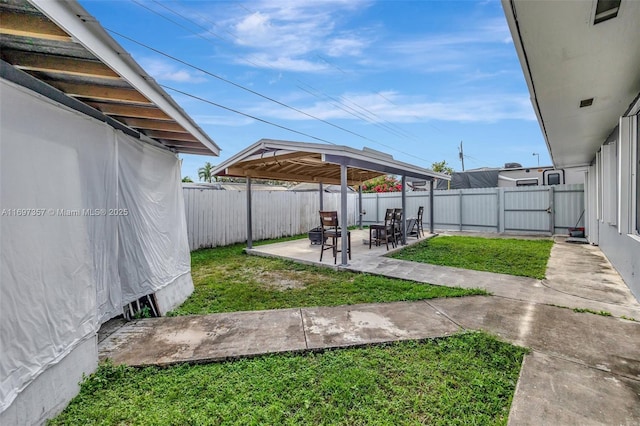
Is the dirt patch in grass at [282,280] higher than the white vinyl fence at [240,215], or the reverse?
the white vinyl fence at [240,215]

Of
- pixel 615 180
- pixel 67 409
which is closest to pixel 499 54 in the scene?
pixel 615 180

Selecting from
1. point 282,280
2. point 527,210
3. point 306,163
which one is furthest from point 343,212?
point 527,210

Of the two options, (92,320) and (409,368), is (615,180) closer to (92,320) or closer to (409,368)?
(409,368)

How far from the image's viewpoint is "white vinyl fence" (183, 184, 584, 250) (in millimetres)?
8664

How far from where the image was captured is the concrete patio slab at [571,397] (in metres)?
1.75

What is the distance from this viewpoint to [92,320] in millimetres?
2389

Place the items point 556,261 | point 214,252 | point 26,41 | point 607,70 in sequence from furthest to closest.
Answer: point 214,252 → point 556,261 → point 607,70 → point 26,41

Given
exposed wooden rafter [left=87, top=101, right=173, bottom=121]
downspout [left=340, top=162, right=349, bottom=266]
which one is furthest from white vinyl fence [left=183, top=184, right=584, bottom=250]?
exposed wooden rafter [left=87, top=101, right=173, bottom=121]

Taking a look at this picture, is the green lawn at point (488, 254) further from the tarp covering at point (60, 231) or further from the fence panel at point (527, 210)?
the tarp covering at point (60, 231)

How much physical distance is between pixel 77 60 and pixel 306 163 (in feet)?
18.5

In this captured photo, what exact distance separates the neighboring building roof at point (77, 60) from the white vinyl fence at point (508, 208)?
11.4m

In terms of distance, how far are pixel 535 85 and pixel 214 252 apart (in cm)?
761

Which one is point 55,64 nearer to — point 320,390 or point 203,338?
point 203,338

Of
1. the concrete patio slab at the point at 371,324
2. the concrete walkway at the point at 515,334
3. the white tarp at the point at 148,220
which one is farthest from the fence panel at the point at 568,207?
the white tarp at the point at 148,220
